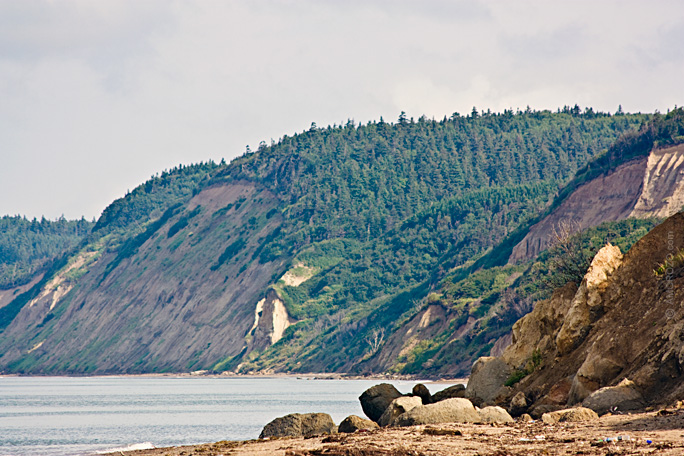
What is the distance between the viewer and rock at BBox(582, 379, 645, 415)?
2480 cm

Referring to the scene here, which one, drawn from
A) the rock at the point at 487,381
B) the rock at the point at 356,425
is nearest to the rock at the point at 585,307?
the rock at the point at 487,381

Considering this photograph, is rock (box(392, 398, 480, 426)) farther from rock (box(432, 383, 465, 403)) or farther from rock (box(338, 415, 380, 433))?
rock (box(432, 383, 465, 403))

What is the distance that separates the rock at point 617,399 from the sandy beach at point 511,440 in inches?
31.9

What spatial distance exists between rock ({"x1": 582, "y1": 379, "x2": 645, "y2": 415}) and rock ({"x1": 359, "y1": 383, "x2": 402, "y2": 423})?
376 inches

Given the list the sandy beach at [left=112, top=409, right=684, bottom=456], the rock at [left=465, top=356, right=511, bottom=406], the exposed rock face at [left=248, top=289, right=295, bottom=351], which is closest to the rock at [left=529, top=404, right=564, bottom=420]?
the sandy beach at [left=112, top=409, right=684, bottom=456]

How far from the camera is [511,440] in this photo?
22.1m

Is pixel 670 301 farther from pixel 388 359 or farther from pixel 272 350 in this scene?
pixel 272 350

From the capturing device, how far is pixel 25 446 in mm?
43188

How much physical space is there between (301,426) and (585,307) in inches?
406

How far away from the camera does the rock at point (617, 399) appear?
81.4 ft

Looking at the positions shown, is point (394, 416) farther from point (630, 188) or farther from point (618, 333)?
point (630, 188)

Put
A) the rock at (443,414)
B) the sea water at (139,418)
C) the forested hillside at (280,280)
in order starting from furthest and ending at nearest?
the forested hillside at (280,280), the sea water at (139,418), the rock at (443,414)

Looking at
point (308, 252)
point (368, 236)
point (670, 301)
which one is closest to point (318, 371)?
point (308, 252)

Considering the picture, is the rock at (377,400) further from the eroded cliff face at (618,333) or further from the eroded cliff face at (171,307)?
the eroded cliff face at (171,307)
